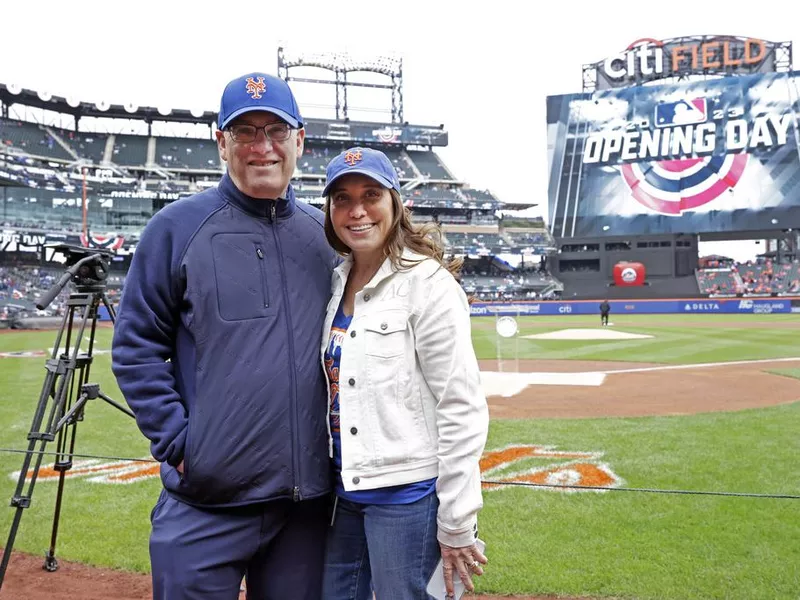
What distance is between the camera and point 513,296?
57.6m

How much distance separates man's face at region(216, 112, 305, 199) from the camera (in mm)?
2469

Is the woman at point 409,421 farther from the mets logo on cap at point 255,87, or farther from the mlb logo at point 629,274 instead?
the mlb logo at point 629,274

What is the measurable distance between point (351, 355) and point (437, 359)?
0.30 metres

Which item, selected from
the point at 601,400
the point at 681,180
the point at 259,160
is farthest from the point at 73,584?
the point at 681,180

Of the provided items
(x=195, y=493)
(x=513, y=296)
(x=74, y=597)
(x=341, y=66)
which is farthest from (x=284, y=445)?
(x=341, y=66)

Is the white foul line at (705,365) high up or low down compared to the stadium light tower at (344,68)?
down

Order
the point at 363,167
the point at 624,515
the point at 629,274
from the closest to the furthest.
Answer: the point at 363,167 → the point at 624,515 → the point at 629,274

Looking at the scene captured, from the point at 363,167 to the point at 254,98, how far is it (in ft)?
1.53

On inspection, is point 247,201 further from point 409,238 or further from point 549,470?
point 549,470

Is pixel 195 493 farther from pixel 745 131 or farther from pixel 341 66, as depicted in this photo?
pixel 341 66

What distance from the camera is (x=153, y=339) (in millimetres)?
2369

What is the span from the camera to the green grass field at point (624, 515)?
441 cm

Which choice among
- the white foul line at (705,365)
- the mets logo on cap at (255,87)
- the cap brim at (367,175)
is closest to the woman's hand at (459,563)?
the cap brim at (367,175)

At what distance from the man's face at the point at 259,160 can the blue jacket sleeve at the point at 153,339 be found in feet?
1.01
